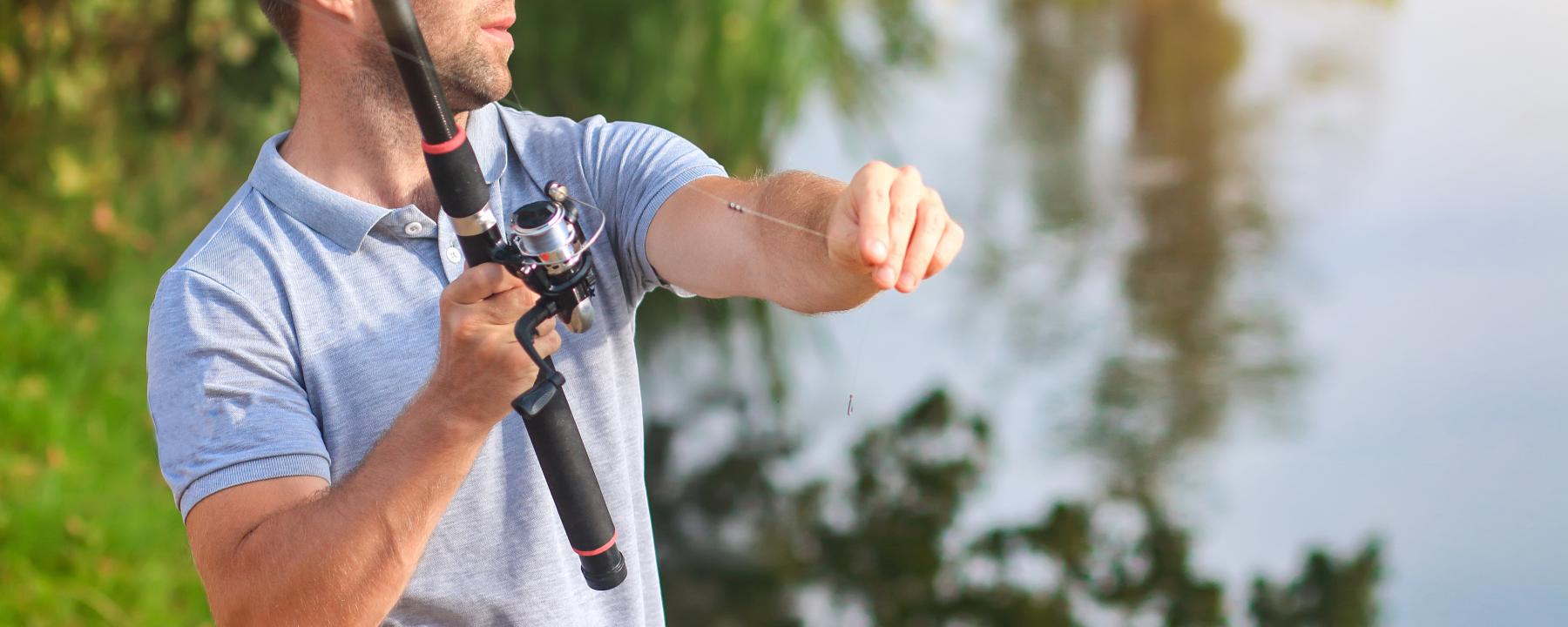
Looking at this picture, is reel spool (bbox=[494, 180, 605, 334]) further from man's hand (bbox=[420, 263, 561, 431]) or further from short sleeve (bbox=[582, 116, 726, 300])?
short sleeve (bbox=[582, 116, 726, 300])

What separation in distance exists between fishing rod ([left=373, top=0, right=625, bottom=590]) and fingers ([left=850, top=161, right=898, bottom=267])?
0.84 feet

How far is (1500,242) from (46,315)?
407 cm

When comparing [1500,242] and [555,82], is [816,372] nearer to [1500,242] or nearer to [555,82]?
[555,82]

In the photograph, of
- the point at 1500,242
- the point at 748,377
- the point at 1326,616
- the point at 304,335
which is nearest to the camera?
the point at 304,335

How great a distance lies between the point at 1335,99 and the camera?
4.05 meters

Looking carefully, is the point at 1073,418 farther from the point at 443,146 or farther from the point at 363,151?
the point at 443,146

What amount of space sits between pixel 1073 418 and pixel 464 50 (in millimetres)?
2998

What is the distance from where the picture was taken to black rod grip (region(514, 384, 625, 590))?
4.30 feet

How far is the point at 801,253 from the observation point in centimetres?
130

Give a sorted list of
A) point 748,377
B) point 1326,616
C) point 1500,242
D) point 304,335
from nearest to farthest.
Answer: point 304,335 → point 1500,242 → point 1326,616 → point 748,377

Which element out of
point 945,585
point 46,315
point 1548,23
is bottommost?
point 46,315

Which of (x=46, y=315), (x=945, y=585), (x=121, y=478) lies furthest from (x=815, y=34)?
(x=46, y=315)

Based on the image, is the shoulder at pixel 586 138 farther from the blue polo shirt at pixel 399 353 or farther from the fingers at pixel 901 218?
the fingers at pixel 901 218

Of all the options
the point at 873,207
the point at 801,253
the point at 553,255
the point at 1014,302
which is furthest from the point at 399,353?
the point at 1014,302
